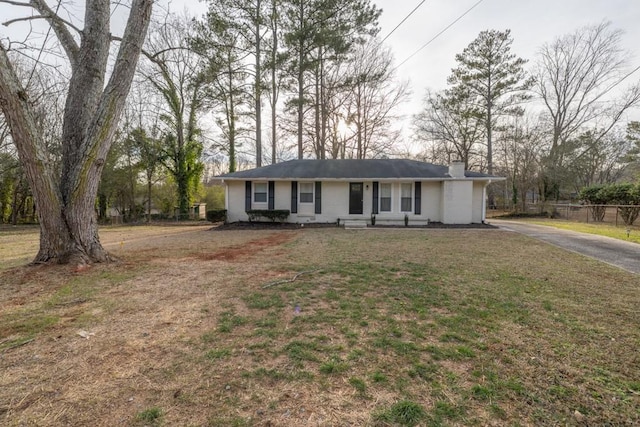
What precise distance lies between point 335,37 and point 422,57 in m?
7.48

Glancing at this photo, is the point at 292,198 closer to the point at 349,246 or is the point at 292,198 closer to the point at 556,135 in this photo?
the point at 349,246

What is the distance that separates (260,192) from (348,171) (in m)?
4.51

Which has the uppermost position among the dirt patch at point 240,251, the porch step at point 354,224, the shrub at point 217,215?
the shrub at point 217,215

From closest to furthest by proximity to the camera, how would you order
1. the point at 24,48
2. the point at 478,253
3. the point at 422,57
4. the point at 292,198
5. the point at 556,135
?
the point at 24,48
the point at 478,253
the point at 422,57
the point at 292,198
the point at 556,135

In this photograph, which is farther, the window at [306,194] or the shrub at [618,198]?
the shrub at [618,198]

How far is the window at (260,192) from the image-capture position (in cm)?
1447

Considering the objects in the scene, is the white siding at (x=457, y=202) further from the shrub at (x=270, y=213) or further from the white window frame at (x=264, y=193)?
the white window frame at (x=264, y=193)

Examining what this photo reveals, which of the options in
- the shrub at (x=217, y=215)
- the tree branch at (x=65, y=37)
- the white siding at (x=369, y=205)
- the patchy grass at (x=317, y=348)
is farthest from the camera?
the shrub at (x=217, y=215)

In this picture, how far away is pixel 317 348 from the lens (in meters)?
2.69

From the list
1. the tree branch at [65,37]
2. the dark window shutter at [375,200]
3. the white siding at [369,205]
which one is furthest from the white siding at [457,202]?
the tree branch at [65,37]

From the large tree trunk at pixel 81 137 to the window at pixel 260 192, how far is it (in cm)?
877

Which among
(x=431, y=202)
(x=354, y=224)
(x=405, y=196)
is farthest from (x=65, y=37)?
(x=431, y=202)

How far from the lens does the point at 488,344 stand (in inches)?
110

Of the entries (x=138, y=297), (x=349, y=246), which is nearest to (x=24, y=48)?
(x=138, y=297)
